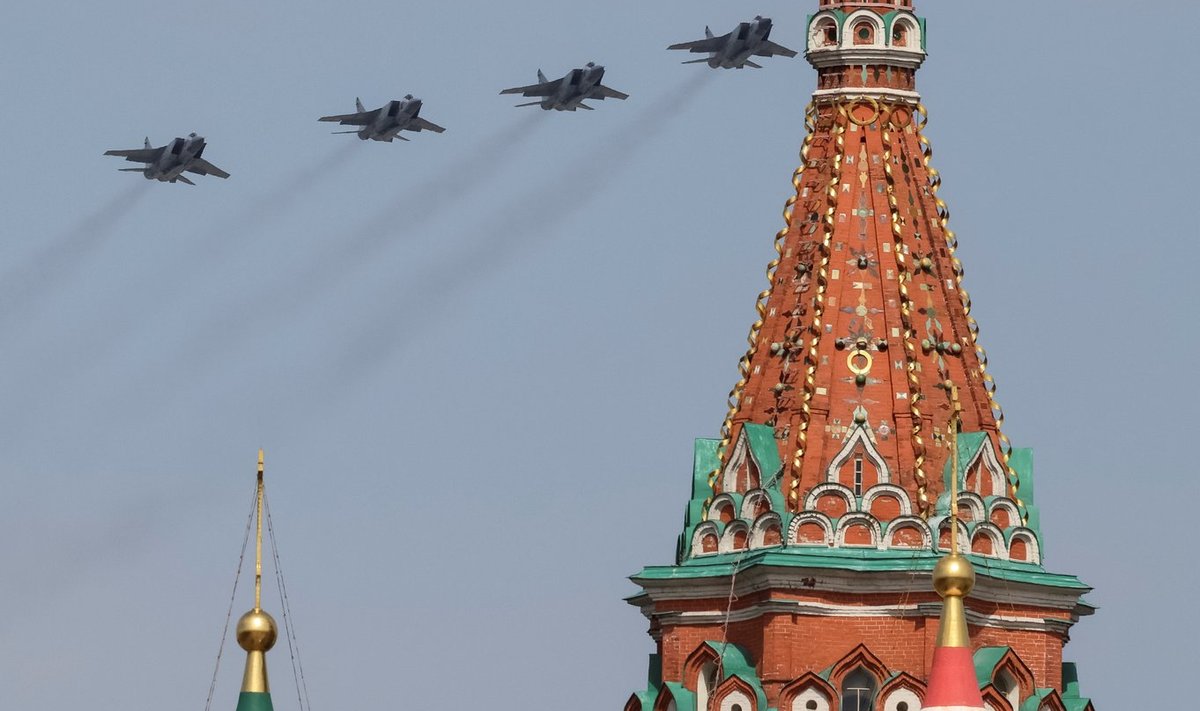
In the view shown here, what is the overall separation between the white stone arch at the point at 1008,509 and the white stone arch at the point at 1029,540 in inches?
7.5

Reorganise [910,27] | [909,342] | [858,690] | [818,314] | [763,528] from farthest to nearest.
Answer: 1. [910,27]
2. [818,314]
3. [909,342]
4. [763,528]
5. [858,690]

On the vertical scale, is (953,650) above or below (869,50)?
below

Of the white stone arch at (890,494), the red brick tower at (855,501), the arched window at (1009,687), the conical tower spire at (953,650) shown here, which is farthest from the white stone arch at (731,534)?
the arched window at (1009,687)

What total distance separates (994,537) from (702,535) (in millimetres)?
6811

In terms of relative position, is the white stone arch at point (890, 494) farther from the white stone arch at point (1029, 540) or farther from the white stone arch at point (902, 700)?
the white stone arch at point (902, 700)

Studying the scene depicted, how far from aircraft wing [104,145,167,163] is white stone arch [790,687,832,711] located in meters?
→ 26.1

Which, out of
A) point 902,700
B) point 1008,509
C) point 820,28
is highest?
point 820,28

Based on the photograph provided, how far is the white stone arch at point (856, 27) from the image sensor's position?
122062mm

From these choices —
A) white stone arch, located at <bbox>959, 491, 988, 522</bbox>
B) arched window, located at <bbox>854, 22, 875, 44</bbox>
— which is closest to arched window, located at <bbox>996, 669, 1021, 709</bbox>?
white stone arch, located at <bbox>959, 491, 988, 522</bbox>

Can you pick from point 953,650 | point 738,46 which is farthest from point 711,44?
point 953,650

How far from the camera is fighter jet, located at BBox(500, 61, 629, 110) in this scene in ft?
416

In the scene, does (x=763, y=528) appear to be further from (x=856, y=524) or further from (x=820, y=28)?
(x=820, y=28)

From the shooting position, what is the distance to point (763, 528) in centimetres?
11694

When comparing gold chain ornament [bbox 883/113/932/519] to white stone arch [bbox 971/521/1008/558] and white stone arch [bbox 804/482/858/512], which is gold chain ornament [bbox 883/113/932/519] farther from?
white stone arch [bbox 804/482/858/512]
